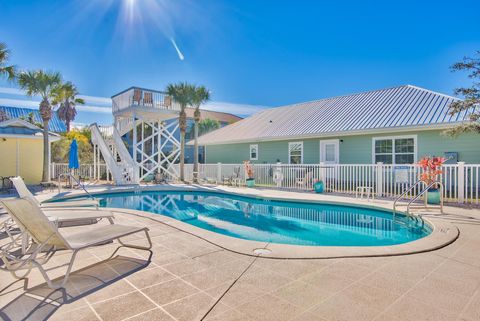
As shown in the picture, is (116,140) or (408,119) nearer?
(408,119)

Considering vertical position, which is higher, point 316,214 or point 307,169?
point 307,169

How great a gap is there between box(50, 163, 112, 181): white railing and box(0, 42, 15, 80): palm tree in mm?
6722

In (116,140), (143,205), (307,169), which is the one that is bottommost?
(143,205)

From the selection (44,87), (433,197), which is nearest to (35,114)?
(44,87)

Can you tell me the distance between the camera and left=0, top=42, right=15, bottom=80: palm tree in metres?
12.1

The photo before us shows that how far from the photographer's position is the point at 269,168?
1562 cm

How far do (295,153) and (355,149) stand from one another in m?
3.63

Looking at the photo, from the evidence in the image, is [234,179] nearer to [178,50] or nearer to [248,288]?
[178,50]

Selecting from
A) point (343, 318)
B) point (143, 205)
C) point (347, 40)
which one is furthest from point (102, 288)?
point (347, 40)

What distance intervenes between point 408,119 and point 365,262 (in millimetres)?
10760

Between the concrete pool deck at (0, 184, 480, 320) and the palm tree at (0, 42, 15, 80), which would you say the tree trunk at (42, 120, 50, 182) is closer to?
the palm tree at (0, 42, 15, 80)

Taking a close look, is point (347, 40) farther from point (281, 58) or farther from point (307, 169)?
point (307, 169)

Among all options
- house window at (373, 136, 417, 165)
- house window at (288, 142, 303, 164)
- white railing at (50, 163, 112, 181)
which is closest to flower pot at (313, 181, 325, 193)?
house window at (373, 136, 417, 165)

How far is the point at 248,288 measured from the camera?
2.98 m
